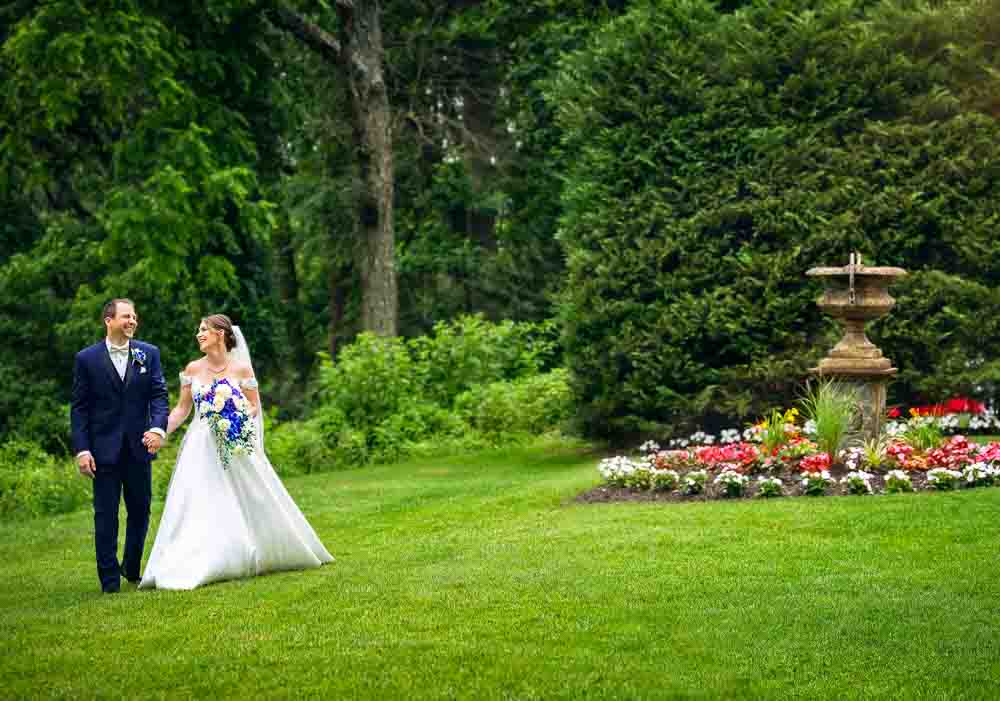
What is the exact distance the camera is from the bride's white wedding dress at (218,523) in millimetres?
9281

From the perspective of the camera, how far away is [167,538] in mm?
9406

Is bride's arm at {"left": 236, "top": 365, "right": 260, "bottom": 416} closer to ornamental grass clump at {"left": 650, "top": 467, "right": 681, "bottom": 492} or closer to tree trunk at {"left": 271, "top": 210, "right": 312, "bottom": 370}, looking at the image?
ornamental grass clump at {"left": 650, "top": 467, "right": 681, "bottom": 492}

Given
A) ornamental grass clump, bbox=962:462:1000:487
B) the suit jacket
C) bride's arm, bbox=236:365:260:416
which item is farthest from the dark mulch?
the suit jacket

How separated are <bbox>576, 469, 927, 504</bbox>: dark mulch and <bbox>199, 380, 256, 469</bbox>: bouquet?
12.1 ft

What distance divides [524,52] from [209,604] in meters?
19.0

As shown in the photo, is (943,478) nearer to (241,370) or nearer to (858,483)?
(858,483)

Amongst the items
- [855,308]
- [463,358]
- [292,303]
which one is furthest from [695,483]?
[292,303]

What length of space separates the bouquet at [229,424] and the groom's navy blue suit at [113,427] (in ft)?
1.07

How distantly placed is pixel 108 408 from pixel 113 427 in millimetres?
136

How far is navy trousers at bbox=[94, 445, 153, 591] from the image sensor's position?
30.2 feet

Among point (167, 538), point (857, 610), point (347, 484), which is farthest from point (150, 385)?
point (347, 484)

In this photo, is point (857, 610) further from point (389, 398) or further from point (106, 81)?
point (106, 81)

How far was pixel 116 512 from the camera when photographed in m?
9.34

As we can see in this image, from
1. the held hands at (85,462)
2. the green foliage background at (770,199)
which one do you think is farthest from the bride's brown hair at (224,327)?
the green foliage background at (770,199)
